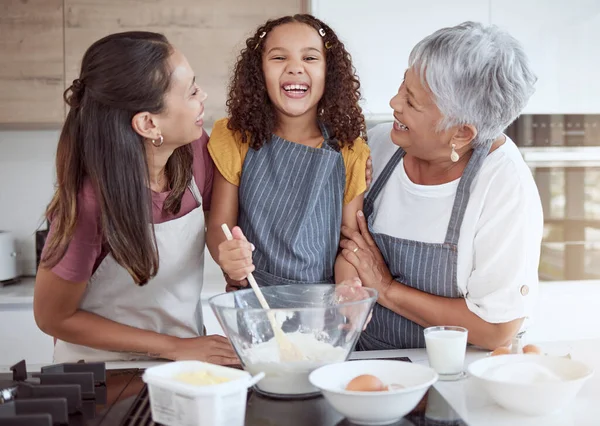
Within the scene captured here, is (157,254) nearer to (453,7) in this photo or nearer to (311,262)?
(311,262)

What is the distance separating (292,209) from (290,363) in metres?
0.66

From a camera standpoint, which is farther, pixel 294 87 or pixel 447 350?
pixel 294 87

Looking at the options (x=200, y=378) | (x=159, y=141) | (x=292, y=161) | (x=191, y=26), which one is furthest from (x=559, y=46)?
(x=200, y=378)

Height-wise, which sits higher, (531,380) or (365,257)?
(365,257)

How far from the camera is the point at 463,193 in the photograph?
1593 mm

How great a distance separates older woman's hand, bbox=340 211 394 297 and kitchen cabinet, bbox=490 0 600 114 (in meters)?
1.59

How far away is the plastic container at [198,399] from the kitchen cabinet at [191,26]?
205 centimetres

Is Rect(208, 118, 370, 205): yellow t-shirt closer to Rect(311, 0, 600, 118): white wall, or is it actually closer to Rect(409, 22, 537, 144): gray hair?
Rect(409, 22, 537, 144): gray hair

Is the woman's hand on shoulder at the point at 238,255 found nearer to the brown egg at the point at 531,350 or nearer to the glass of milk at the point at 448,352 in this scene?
the glass of milk at the point at 448,352

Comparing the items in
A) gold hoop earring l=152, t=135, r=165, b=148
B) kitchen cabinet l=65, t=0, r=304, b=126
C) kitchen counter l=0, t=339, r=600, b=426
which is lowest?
kitchen counter l=0, t=339, r=600, b=426

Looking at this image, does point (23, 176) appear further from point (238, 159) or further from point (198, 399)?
point (198, 399)

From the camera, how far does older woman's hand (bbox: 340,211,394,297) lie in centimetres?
166

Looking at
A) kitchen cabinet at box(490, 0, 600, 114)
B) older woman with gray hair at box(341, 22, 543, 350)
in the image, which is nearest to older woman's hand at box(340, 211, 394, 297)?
older woman with gray hair at box(341, 22, 543, 350)

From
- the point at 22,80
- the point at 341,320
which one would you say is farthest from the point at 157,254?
the point at 22,80
